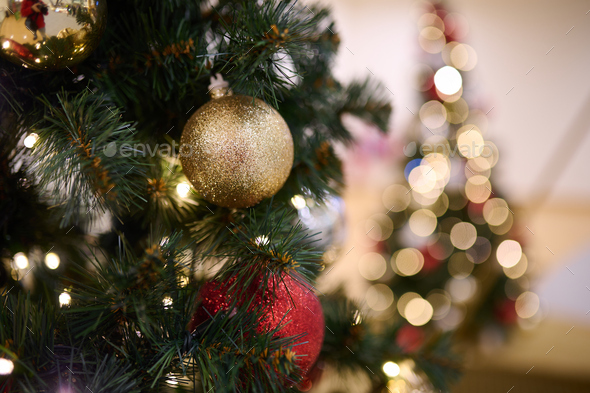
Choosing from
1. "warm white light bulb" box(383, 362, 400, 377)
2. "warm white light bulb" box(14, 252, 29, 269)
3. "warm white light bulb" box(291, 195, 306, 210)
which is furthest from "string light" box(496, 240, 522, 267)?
"warm white light bulb" box(14, 252, 29, 269)

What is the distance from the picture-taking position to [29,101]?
323 mm

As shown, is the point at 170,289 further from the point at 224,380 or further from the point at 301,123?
the point at 301,123

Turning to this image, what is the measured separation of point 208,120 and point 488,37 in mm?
1796

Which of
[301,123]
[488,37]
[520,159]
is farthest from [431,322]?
[488,37]

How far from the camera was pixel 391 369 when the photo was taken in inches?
17.6

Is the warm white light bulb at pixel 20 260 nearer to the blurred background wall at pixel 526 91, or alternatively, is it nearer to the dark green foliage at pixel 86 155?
the dark green foliage at pixel 86 155

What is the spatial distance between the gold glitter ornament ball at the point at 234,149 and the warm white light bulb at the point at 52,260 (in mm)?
169

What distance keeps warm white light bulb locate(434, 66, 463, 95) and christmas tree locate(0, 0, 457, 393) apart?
568mm

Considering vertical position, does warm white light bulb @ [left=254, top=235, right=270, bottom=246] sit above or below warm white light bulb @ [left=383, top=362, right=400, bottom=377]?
above

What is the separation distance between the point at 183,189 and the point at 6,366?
178mm

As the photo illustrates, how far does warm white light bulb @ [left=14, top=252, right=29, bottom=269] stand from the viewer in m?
0.35

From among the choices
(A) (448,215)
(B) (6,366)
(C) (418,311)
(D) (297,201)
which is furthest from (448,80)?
(B) (6,366)

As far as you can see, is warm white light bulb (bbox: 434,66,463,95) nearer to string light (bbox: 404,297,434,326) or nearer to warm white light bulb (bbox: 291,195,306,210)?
string light (bbox: 404,297,434,326)

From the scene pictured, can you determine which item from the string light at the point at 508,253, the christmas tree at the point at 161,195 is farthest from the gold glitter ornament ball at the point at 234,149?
the string light at the point at 508,253
